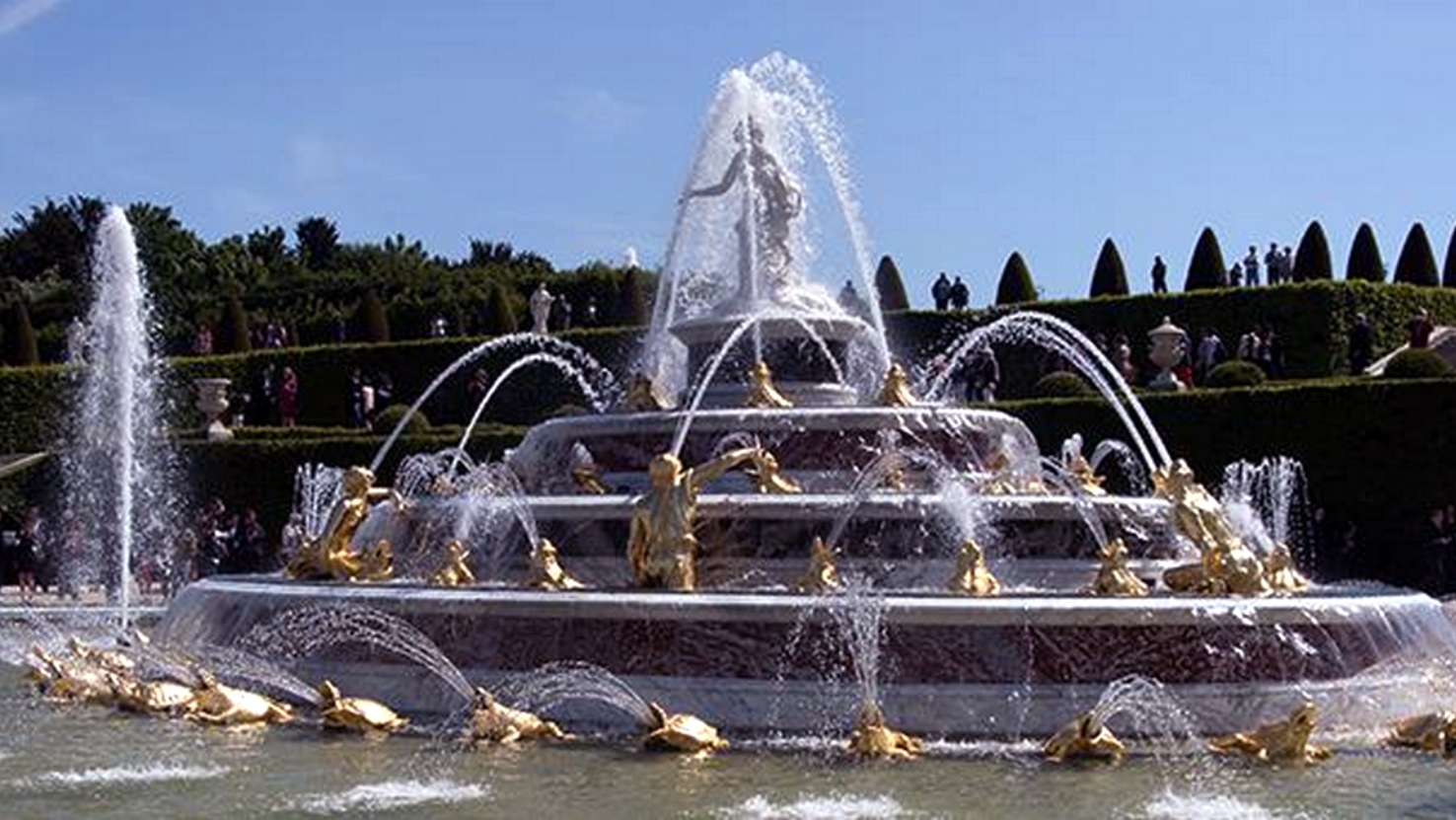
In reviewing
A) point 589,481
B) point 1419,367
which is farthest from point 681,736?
point 1419,367

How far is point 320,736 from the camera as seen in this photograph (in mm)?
12258

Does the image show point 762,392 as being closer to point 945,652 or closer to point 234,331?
point 945,652

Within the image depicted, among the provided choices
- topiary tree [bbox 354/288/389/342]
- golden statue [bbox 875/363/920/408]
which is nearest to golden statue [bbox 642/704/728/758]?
golden statue [bbox 875/363/920/408]

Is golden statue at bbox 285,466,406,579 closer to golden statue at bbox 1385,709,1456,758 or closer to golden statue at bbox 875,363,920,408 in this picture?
golden statue at bbox 875,363,920,408

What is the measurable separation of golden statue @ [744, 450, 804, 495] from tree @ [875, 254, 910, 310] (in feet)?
101

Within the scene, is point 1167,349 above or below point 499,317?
below

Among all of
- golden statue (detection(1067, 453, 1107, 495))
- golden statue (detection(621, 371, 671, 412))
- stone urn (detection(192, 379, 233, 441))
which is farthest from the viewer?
stone urn (detection(192, 379, 233, 441))

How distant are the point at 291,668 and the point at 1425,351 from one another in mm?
22380

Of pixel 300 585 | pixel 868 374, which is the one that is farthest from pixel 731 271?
pixel 300 585

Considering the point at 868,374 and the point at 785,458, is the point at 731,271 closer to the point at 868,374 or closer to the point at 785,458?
the point at 868,374

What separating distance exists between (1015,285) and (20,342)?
24633 mm

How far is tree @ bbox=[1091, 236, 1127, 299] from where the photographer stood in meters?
46.8

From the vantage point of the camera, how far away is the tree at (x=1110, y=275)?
4684 centimetres

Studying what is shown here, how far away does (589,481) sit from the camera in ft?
56.2
